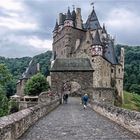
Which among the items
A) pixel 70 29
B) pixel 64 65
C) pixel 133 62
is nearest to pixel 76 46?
pixel 70 29

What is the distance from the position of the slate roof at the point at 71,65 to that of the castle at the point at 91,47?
12.8 m

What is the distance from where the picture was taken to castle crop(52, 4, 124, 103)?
74625 mm

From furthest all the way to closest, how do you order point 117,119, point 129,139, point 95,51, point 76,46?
point 76,46, point 95,51, point 117,119, point 129,139

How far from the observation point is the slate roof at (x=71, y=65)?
168ft

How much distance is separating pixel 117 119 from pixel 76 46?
66738 mm

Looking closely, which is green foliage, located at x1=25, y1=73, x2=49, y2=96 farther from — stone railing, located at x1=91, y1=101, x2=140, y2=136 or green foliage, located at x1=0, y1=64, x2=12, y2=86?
stone railing, located at x1=91, y1=101, x2=140, y2=136

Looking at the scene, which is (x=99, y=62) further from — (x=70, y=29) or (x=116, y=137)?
(x=116, y=137)

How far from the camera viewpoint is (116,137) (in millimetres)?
12797

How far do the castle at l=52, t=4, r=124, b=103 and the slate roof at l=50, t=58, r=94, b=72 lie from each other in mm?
12780

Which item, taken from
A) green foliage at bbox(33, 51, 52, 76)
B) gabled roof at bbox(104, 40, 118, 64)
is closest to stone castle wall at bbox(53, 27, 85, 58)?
gabled roof at bbox(104, 40, 118, 64)

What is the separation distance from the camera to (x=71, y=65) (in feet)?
172

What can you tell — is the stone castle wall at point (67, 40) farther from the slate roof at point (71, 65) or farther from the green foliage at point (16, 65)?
the green foliage at point (16, 65)

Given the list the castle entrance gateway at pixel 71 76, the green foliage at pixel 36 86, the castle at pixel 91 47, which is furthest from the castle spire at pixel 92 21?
the castle entrance gateway at pixel 71 76

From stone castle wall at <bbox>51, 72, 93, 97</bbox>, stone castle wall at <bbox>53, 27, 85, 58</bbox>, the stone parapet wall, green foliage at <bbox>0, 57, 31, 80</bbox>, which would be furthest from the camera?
green foliage at <bbox>0, 57, 31, 80</bbox>
